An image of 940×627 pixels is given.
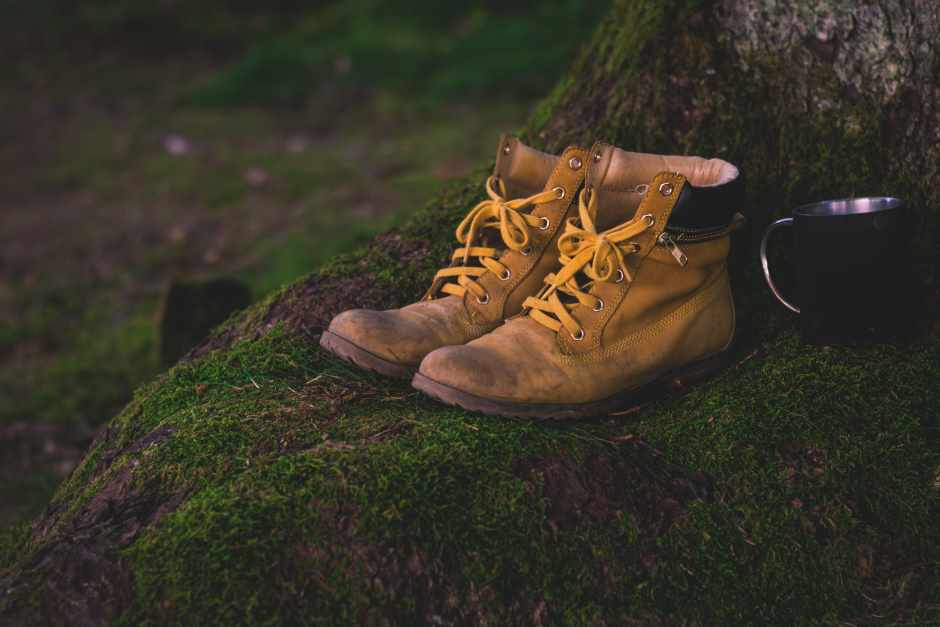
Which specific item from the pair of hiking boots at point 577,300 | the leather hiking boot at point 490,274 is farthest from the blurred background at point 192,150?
the pair of hiking boots at point 577,300

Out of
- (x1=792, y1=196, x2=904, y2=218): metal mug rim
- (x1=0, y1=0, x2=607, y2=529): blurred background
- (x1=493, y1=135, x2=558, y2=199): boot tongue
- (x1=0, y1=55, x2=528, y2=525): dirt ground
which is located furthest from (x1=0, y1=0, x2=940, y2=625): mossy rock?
(x1=0, y1=55, x2=528, y2=525): dirt ground

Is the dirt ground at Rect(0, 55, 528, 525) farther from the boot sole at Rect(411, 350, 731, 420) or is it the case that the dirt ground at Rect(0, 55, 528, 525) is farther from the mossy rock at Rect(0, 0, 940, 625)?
the boot sole at Rect(411, 350, 731, 420)

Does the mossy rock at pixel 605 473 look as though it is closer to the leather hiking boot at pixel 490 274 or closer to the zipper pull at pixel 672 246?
the leather hiking boot at pixel 490 274

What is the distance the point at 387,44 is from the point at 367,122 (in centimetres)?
133

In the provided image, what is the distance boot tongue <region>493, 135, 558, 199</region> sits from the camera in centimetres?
281

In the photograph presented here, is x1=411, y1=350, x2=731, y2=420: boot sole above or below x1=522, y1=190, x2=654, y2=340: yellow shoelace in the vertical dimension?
below

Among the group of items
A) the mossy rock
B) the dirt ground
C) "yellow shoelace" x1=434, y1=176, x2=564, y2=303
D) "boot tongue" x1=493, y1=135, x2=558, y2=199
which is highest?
"boot tongue" x1=493, y1=135, x2=558, y2=199

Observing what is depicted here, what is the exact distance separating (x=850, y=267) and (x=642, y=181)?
615mm

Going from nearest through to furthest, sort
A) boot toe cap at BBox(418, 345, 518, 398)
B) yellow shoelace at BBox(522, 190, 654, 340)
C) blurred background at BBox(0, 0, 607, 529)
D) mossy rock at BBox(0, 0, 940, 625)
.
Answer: mossy rock at BBox(0, 0, 940, 625), boot toe cap at BBox(418, 345, 518, 398), yellow shoelace at BBox(522, 190, 654, 340), blurred background at BBox(0, 0, 607, 529)

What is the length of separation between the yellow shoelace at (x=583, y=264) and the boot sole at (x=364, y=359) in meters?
0.40

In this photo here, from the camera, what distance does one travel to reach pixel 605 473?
7.45 feet

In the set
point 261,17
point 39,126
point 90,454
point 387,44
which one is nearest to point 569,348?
point 90,454

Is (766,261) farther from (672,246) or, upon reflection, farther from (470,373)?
(470,373)

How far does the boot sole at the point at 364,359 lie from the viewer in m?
2.62
